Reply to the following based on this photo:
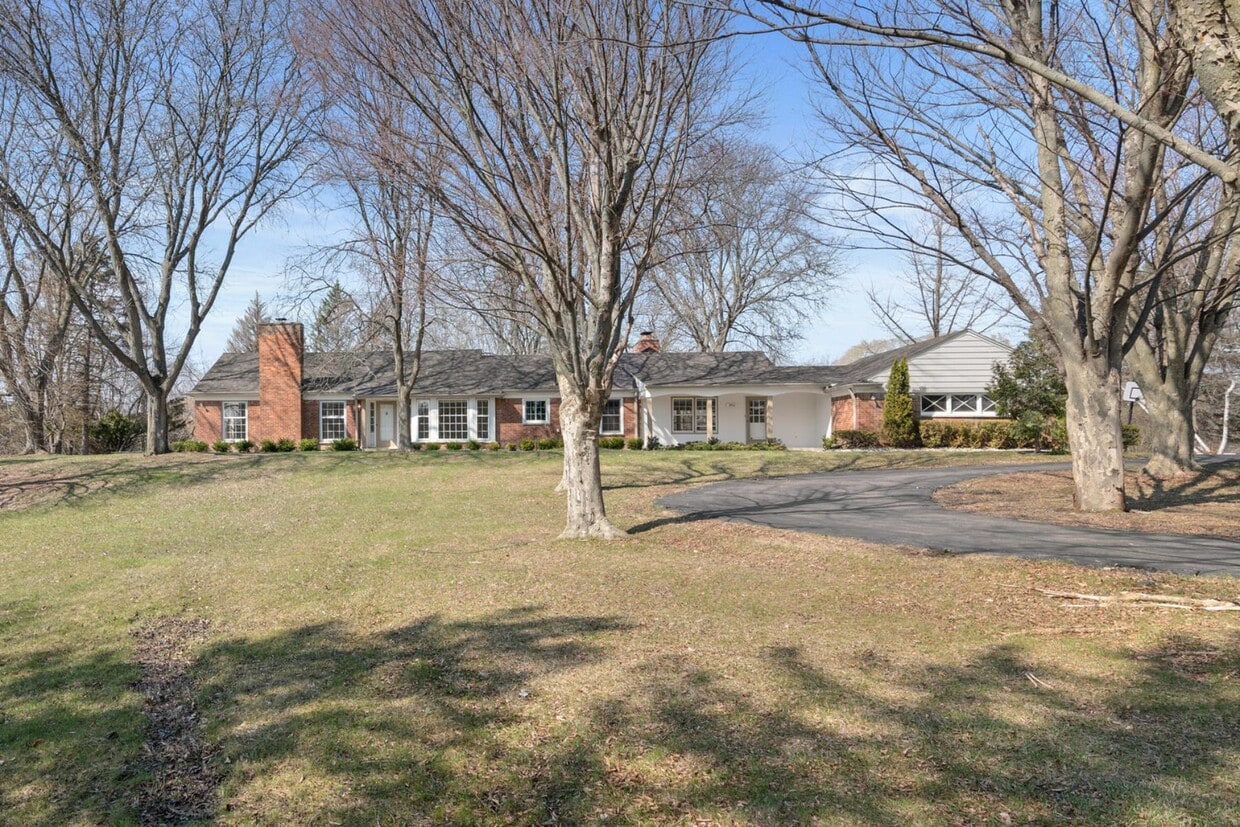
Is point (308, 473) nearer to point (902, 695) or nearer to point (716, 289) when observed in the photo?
point (902, 695)

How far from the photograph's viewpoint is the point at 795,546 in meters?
9.04

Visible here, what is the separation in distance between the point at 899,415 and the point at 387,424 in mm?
20230

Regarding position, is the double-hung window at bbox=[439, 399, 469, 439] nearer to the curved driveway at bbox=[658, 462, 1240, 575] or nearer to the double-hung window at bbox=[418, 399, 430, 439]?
the double-hung window at bbox=[418, 399, 430, 439]

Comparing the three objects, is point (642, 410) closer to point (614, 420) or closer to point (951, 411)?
point (614, 420)

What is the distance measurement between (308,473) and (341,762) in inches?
679

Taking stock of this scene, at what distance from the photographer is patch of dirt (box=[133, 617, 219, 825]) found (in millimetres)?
3539

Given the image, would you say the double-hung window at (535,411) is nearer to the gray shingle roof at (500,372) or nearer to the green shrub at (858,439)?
the gray shingle roof at (500,372)

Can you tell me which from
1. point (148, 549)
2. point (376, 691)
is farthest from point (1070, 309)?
point (148, 549)

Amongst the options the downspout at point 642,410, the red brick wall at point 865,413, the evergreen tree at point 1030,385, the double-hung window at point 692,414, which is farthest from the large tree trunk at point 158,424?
the evergreen tree at point 1030,385

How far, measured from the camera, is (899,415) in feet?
92.0

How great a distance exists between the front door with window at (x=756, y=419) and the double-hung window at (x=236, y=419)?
20.6 m

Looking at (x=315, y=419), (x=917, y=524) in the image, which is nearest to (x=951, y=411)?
(x=917, y=524)

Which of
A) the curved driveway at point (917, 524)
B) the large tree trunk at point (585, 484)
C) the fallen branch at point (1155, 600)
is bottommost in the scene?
the fallen branch at point (1155, 600)

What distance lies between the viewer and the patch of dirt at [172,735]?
3539 millimetres
